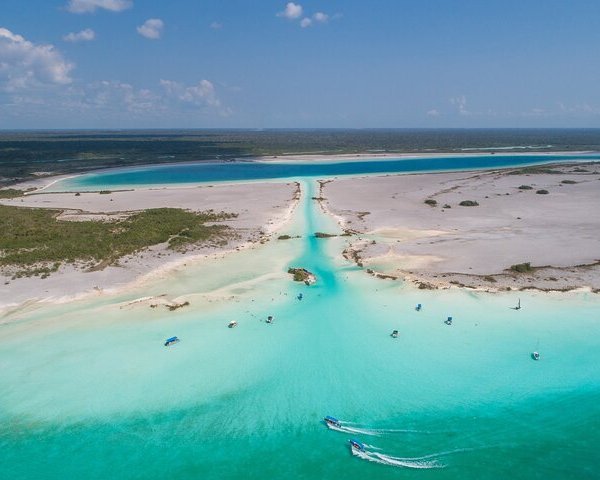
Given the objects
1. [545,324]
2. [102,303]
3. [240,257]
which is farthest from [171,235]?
[545,324]

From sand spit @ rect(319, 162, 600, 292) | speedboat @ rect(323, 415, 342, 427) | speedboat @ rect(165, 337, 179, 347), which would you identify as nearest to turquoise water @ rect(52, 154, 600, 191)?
sand spit @ rect(319, 162, 600, 292)

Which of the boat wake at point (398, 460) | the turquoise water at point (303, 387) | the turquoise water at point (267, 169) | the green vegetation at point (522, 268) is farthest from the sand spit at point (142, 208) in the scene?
the green vegetation at point (522, 268)

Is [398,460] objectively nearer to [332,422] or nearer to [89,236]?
[332,422]

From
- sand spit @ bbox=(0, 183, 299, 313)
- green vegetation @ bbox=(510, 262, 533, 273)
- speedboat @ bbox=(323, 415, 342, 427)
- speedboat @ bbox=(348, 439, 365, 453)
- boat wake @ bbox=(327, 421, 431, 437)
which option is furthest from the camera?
green vegetation @ bbox=(510, 262, 533, 273)

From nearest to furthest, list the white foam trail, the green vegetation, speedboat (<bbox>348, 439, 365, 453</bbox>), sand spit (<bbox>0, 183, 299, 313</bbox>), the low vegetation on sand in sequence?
the white foam trail, speedboat (<bbox>348, 439, 365, 453</bbox>), sand spit (<bbox>0, 183, 299, 313</bbox>), the green vegetation, the low vegetation on sand

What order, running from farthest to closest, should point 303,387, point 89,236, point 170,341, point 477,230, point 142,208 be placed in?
point 142,208 → point 477,230 → point 89,236 → point 170,341 → point 303,387

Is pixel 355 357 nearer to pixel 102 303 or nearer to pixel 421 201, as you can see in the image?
pixel 102 303

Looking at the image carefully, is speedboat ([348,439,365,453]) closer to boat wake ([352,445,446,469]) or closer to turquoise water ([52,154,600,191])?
boat wake ([352,445,446,469])

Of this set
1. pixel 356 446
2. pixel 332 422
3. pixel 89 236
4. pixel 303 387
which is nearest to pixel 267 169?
pixel 89 236
